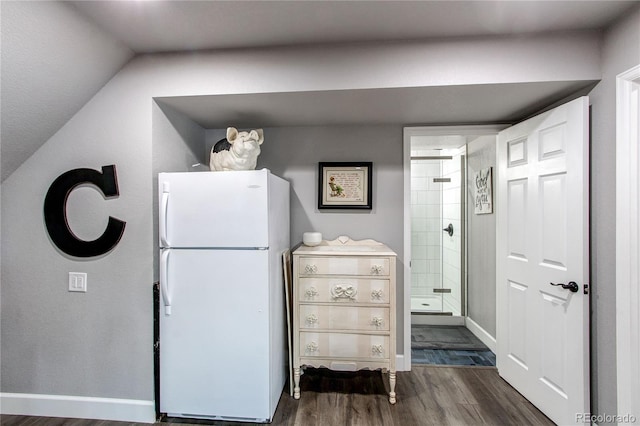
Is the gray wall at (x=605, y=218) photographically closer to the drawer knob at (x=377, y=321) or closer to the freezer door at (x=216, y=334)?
the drawer knob at (x=377, y=321)

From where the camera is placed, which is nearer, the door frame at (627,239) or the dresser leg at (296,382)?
the door frame at (627,239)

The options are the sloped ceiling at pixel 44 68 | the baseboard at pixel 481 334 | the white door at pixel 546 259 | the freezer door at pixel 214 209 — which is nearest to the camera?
the sloped ceiling at pixel 44 68

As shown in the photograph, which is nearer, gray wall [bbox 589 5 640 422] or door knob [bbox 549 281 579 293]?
gray wall [bbox 589 5 640 422]

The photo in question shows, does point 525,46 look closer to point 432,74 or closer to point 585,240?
point 432,74

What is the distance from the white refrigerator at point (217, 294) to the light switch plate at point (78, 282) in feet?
1.85

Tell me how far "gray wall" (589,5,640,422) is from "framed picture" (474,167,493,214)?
3.76 feet

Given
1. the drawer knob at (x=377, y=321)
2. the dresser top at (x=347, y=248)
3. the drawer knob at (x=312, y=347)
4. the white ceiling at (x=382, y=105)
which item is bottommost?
the drawer knob at (x=312, y=347)

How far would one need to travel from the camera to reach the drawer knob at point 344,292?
1984mm

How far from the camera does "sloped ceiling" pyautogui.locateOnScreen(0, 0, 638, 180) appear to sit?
1368mm

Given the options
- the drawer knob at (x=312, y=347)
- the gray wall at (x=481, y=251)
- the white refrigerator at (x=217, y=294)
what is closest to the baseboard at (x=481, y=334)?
the gray wall at (x=481, y=251)

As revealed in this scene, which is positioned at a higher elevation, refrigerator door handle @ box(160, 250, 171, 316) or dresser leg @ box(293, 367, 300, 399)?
refrigerator door handle @ box(160, 250, 171, 316)

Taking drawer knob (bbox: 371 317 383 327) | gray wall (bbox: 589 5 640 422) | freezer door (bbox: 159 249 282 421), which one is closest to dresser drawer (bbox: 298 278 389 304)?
drawer knob (bbox: 371 317 383 327)

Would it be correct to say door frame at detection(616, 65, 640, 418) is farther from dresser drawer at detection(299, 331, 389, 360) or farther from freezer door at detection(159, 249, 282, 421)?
freezer door at detection(159, 249, 282, 421)

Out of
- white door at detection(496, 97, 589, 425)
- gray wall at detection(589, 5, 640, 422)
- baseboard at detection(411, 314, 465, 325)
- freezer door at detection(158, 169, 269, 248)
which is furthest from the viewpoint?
baseboard at detection(411, 314, 465, 325)
